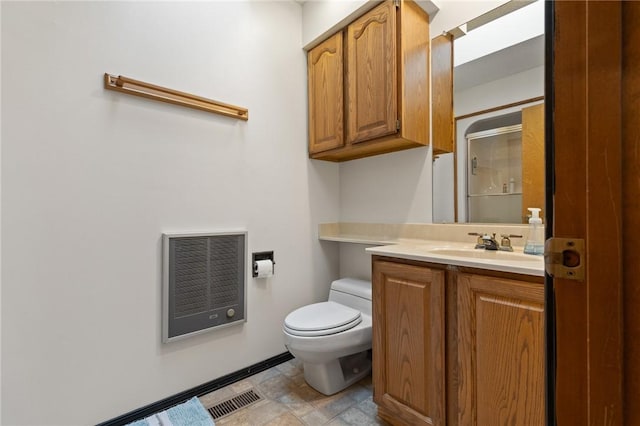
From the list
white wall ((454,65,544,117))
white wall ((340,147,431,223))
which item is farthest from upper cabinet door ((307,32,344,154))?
white wall ((454,65,544,117))

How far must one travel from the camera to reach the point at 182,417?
1.48 meters

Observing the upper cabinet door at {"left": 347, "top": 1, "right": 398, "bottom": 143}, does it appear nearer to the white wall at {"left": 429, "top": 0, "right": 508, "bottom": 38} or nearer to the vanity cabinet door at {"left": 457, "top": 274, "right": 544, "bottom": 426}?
the white wall at {"left": 429, "top": 0, "right": 508, "bottom": 38}

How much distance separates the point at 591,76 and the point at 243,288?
1.81 meters

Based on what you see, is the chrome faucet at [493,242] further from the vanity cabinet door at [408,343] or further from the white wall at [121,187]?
the white wall at [121,187]

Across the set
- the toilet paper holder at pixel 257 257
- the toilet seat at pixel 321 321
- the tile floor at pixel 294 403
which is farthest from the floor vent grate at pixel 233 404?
the toilet paper holder at pixel 257 257

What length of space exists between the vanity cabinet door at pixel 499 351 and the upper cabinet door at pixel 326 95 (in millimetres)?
1276

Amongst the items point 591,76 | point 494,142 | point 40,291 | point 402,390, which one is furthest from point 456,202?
point 40,291

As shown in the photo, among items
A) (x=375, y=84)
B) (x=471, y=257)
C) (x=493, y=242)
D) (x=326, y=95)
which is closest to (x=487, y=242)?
(x=493, y=242)

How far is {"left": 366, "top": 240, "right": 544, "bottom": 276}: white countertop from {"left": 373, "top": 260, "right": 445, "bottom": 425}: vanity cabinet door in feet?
0.18

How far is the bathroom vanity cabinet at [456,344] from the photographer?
0.97m

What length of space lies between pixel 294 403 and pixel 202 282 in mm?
841

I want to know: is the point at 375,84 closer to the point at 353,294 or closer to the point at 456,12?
the point at 456,12

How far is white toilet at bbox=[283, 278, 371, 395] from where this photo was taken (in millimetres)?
1529

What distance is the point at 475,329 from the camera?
3.57 ft
